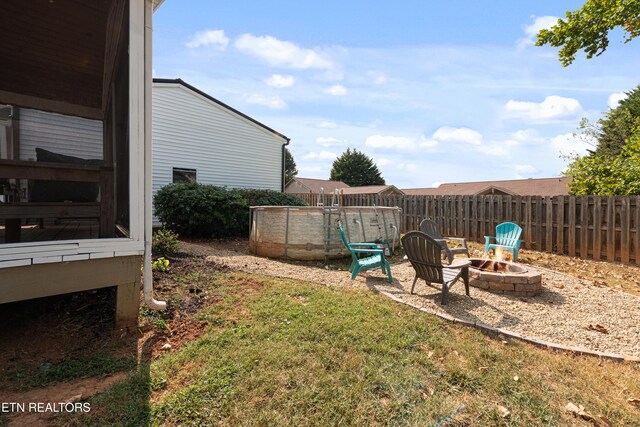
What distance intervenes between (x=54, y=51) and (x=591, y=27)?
13.5 metres

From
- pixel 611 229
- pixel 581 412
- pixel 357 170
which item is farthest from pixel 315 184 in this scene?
pixel 581 412

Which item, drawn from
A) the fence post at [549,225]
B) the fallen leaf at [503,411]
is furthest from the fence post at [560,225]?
the fallen leaf at [503,411]

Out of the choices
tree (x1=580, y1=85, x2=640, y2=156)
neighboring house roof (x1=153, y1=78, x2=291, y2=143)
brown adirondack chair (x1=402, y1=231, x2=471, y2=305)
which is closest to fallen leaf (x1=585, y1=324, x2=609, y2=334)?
brown adirondack chair (x1=402, y1=231, x2=471, y2=305)

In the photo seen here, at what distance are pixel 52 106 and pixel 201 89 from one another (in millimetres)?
9096

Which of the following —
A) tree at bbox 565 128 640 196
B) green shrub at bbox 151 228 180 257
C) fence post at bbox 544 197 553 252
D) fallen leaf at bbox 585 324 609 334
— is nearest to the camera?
fallen leaf at bbox 585 324 609 334

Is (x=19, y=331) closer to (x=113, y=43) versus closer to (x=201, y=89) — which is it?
(x=113, y=43)

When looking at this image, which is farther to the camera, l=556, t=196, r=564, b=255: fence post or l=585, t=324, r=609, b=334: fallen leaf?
l=556, t=196, r=564, b=255: fence post

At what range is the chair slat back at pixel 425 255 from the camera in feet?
14.9

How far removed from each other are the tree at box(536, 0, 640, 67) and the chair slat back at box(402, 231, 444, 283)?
9623 millimetres

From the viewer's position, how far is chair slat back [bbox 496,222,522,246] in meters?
7.59

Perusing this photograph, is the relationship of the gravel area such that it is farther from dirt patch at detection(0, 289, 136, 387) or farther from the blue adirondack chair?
dirt patch at detection(0, 289, 136, 387)

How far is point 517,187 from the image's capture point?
28.7m

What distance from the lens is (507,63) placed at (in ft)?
26.2

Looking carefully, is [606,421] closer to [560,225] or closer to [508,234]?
[508,234]
